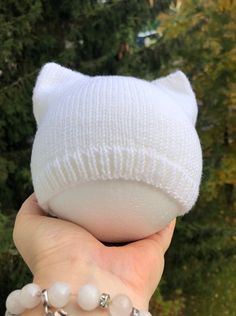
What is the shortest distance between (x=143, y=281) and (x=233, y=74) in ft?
7.29

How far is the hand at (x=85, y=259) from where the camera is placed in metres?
1.02

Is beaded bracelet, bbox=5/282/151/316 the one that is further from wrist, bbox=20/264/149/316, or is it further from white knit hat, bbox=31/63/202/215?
white knit hat, bbox=31/63/202/215

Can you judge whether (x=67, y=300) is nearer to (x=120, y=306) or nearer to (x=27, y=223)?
(x=120, y=306)

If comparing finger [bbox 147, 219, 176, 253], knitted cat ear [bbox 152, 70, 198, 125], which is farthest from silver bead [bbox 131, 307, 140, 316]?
knitted cat ear [bbox 152, 70, 198, 125]

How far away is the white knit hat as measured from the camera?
989mm

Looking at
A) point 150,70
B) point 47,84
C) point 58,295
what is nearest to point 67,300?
point 58,295

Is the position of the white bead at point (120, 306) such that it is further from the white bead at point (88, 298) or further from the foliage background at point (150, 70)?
the foliage background at point (150, 70)

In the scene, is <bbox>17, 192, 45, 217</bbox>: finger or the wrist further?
<bbox>17, 192, 45, 217</bbox>: finger

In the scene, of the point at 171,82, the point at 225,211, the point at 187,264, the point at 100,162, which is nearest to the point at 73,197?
the point at 100,162

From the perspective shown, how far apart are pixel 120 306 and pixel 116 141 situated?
342 millimetres

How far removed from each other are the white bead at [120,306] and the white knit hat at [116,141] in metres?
0.25

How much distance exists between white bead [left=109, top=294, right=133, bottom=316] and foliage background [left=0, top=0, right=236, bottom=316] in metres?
1.30

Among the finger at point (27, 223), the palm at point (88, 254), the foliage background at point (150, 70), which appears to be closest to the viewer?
the palm at point (88, 254)

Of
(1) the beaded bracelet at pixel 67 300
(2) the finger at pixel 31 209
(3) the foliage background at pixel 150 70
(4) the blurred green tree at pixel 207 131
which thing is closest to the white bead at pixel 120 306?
(1) the beaded bracelet at pixel 67 300
